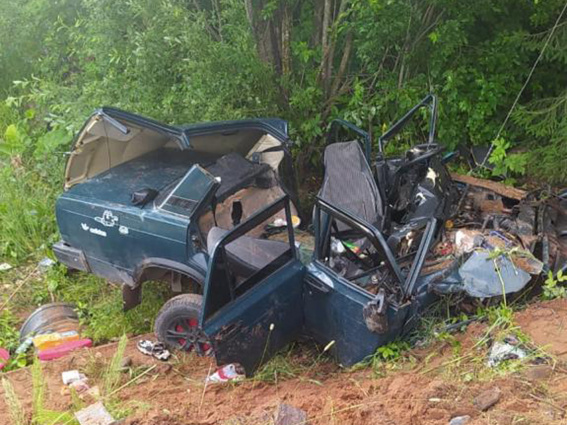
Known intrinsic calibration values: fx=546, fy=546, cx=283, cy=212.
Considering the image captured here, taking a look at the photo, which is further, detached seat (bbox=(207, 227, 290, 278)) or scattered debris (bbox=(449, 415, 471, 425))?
detached seat (bbox=(207, 227, 290, 278))

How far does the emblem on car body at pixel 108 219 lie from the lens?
5.14 metres

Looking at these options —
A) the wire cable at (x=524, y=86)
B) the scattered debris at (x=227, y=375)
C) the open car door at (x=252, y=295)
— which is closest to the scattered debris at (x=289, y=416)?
the open car door at (x=252, y=295)

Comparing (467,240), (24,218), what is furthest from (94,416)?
(24,218)

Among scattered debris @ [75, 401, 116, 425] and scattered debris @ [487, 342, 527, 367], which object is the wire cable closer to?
scattered debris @ [487, 342, 527, 367]

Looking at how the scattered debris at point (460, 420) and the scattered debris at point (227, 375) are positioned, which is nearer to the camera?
the scattered debris at point (460, 420)

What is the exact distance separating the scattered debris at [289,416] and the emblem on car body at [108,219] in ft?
8.22

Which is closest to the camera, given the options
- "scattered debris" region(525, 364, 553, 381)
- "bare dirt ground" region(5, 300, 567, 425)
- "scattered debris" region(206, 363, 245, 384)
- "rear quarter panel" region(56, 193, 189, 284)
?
"bare dirt ground" region(5, 300, 567, 425)

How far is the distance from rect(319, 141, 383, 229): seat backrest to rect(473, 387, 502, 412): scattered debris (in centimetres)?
202

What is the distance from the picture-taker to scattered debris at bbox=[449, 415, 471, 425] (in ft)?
10.5

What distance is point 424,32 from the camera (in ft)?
24.1

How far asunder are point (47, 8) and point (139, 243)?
6581mm

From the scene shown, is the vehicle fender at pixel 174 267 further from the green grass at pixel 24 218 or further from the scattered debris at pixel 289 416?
the green grass at pixel 24 218

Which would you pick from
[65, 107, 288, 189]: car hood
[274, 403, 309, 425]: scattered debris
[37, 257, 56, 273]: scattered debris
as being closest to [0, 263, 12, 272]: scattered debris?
[37, 257, 56, 273]: scattered debris

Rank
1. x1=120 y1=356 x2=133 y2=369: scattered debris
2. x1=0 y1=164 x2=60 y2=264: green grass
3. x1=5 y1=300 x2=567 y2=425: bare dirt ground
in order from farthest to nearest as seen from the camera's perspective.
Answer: x1=0 y1=164 x2=60 y2=264: green grass
x1=120 y1=356 x2=133 y2=369: scattered debris
x1=5 y1=300 x2=567 y2=425: bare dirt ground
